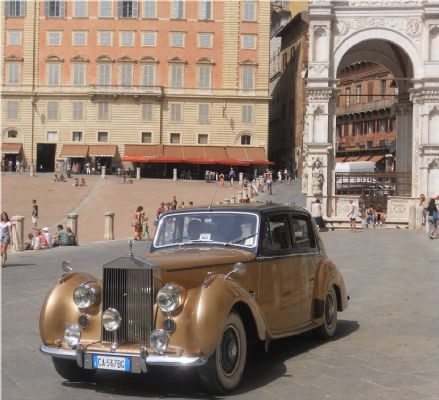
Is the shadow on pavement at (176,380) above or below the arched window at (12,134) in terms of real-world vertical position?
below

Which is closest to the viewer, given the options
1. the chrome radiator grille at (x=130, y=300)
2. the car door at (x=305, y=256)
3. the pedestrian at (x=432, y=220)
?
the chrome radiator grille at (x=130, y=300)

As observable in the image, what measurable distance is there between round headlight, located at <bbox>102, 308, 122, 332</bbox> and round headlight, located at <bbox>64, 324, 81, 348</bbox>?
11.7 inches

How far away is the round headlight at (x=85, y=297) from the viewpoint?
6938mm

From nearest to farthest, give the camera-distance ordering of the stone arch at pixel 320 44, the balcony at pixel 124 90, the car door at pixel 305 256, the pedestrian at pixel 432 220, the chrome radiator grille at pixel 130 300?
the chrome radiator grille at pixel 130 300, the car door at pixel 305 256, the pedestrian at pixel 432 220, the stone arch at pixel 320 44, the balcony at pixel 124 90

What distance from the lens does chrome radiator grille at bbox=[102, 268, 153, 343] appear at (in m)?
6.64

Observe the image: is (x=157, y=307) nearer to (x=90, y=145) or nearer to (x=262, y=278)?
(x=262, y=278)

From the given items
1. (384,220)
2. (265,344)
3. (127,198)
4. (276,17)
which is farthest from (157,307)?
(276,17)

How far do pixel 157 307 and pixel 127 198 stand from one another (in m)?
43.6

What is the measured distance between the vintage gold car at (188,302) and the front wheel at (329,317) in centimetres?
69

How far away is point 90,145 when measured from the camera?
7150 centimetres

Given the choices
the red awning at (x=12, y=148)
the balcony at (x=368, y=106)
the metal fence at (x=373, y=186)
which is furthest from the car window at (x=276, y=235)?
the red awning at (x=12, y=148)

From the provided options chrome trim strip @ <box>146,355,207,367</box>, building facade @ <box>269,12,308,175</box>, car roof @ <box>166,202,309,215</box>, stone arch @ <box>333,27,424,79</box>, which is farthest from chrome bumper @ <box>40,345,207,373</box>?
building facade @ <box>269,12,308,175</box>

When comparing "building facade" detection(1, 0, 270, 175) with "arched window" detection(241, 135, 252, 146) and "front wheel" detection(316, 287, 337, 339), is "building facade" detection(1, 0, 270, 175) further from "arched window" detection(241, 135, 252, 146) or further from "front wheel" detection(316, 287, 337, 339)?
"front wheel" detection(316, 287, 337, 339)

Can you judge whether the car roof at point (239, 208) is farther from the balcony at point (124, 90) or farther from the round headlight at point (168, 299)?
the balcony at point (124, 90)
